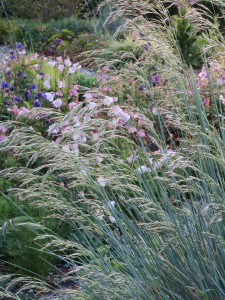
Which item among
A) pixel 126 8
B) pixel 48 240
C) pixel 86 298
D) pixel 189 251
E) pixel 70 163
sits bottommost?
pixel 48 240

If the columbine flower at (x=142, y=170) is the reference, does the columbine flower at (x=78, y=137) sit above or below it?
above

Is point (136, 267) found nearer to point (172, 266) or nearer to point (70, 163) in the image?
point (172, 266)

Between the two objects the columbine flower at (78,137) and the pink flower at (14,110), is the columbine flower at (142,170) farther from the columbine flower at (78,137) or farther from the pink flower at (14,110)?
the pink flower at (14,110)

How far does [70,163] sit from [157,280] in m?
0.55

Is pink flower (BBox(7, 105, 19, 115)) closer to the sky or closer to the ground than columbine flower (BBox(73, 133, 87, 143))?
closer to the ground

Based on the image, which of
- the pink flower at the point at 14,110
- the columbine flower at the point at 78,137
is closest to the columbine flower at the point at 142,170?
the columbine flower at the point at 78,137

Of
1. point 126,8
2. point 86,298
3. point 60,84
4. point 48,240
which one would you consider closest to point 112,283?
point 86,298

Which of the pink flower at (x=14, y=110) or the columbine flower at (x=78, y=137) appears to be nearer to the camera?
the columbine flower at (x=78, y=137)

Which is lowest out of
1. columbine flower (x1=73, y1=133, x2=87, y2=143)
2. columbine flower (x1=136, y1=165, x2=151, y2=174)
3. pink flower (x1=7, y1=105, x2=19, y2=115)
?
pink flower (x1=7, y1=105, x2=19, y2=115)

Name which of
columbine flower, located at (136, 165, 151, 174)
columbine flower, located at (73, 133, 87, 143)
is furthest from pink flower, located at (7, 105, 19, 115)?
columbine flower, located at (136, 165, 151, 174)

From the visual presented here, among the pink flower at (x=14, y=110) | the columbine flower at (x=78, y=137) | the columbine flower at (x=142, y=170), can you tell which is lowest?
the pink flower at (x=14, y=110)

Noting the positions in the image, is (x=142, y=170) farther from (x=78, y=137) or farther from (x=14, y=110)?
(x=14, y=110)

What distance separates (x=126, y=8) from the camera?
255 centimetres

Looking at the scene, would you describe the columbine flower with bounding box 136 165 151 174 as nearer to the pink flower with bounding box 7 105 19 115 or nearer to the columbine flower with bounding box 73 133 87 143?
the columbine flower with bounding box 73 133 87 143
